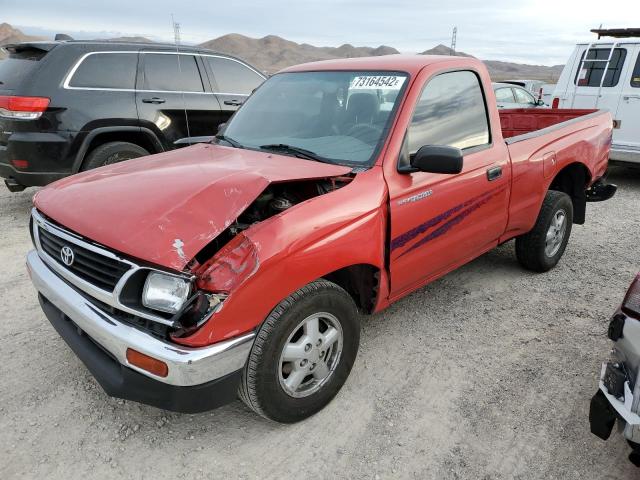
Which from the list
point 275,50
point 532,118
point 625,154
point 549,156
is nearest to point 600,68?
point 625,154

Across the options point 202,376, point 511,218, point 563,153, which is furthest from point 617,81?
point 202,376

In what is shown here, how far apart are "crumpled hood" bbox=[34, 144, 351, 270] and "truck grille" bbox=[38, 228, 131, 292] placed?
0.09 metres

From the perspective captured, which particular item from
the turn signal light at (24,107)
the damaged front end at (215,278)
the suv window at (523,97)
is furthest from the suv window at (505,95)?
the damaged front end at (215,278)

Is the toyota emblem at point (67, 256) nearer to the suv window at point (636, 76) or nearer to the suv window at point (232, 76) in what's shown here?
the suv window at point (232, 76)

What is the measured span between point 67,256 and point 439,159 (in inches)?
79.8

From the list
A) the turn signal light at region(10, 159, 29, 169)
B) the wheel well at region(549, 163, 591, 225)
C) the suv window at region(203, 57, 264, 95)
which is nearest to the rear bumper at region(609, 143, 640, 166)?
the wheel well at region(549, 163, 591, 225)

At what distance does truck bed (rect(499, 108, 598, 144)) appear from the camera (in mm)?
5449

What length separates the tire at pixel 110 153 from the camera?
18.5 ft

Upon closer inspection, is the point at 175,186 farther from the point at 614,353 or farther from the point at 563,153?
the point at 563,153

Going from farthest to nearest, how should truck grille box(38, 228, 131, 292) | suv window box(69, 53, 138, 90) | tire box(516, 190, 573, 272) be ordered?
suv window box(69, 53, 138, 90)
tire box(516, 190, 573, 272)
truck grille box(38, 228, 131, 292)

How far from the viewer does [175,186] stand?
2508 mm

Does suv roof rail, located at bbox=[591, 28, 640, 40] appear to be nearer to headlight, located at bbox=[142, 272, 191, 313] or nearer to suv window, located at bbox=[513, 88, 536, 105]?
suv window, located at bbox=[513, 88, 536, 105]

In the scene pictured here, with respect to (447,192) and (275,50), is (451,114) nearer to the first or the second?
(447,192)

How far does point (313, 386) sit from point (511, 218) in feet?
7.36
